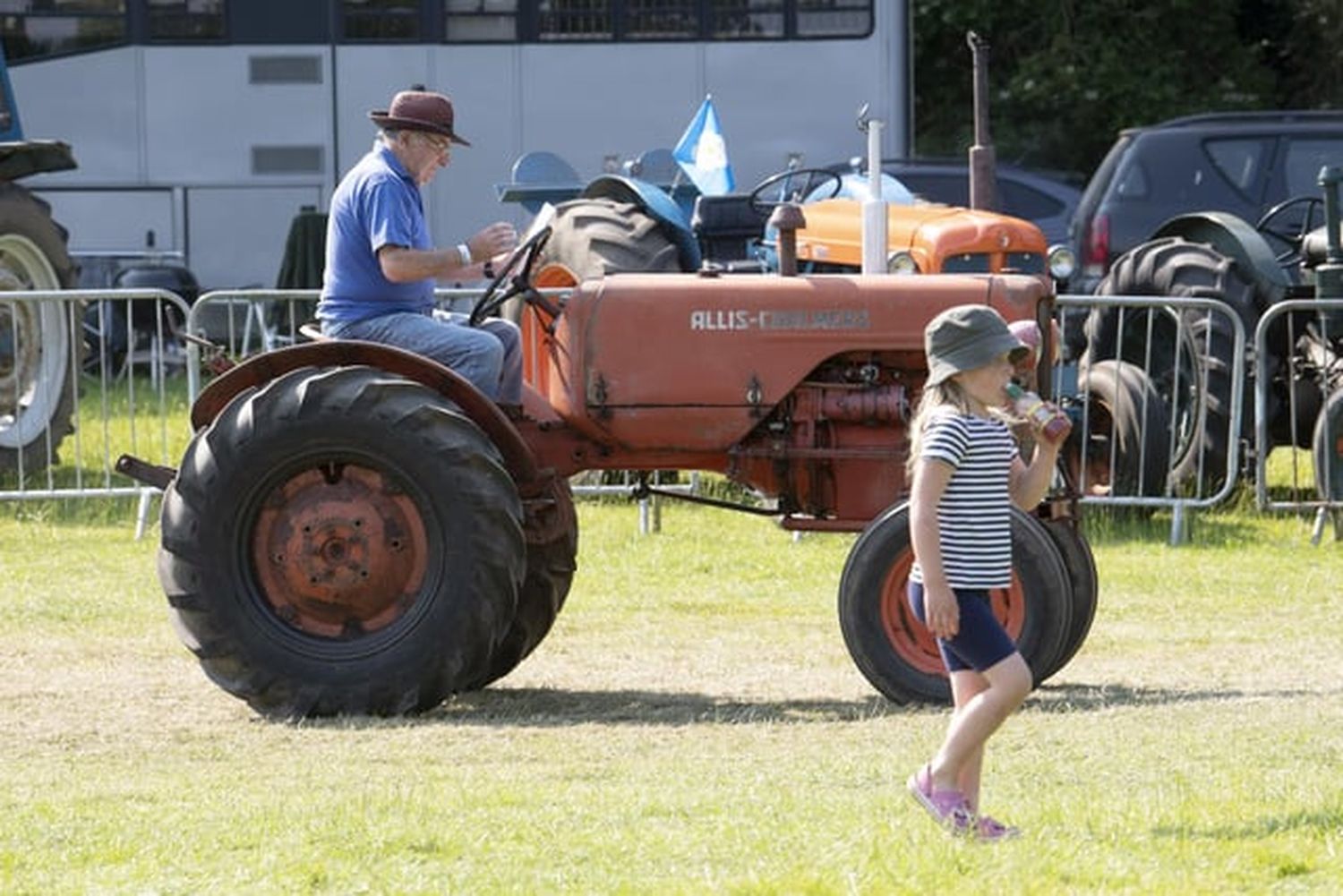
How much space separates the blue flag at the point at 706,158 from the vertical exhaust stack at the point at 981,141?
4976 mm

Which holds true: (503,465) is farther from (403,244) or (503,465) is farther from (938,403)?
(938,403)

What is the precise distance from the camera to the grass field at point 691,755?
6.97m

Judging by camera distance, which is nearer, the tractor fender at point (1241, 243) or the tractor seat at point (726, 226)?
the tractor fender at point (1241, 243)

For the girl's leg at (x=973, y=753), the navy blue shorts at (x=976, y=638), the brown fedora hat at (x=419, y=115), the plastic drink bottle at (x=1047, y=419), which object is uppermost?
the brown fedora hat at (x=419, y=115)

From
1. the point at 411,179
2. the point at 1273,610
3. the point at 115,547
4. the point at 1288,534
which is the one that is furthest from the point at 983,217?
the point at 411,179

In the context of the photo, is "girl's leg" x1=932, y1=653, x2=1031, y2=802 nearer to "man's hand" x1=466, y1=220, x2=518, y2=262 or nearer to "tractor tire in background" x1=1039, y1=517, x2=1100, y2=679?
"tractor tire in background" x1=1039, y1=517, x2=1100, y2=679

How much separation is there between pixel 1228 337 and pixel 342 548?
6665mm

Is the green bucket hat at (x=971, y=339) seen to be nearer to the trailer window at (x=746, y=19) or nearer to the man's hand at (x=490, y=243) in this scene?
the man's hand at (x=490, y=243)

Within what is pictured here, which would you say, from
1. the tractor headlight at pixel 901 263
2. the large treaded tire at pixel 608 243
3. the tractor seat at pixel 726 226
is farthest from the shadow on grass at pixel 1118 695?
the tractor seat at pixel 726 226

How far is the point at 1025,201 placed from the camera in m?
24.6

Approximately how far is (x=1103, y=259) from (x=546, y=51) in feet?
28.5

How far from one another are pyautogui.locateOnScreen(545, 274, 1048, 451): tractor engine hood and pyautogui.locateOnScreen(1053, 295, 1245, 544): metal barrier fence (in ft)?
13.8

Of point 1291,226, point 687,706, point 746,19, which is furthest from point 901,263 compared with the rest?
point 746,19

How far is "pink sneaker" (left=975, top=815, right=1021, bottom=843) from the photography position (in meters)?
7.25
